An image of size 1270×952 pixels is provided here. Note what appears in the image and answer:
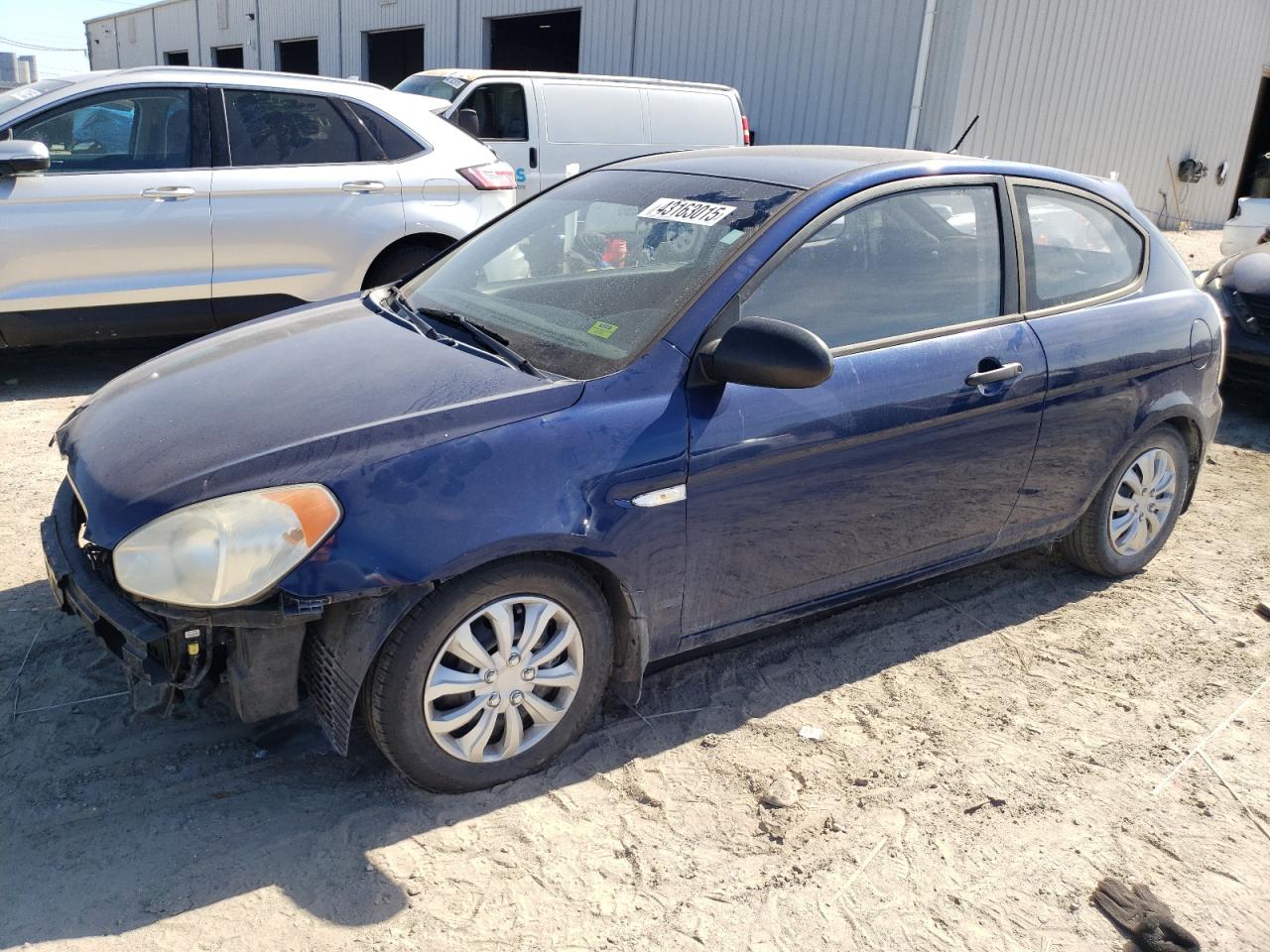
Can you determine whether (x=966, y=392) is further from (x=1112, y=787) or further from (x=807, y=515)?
(x=1112, y=787)

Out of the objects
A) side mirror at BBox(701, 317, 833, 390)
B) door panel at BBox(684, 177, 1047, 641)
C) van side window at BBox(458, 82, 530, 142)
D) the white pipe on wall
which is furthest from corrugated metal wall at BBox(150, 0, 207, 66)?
side mirror at BBox(701, 317, 833, 390)

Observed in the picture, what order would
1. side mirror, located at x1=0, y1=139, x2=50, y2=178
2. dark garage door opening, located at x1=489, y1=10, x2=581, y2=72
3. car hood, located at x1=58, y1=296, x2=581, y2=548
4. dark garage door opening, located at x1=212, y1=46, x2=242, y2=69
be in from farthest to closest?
dark garage door opening, located at x1=212, y1=46, x2=242, y2=69, dark garage door opening, located at x1=489, y1=10, x2=581, y2=72, side mirror, located at x1=0, y1=139, x2=50, y2=178, car hood, located at x1=58, y1=296, x2=581, y2=548

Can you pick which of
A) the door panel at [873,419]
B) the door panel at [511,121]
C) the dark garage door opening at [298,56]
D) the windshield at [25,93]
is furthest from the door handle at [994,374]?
the dark garage door opening at [298,56]

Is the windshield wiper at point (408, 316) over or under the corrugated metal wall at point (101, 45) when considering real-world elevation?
under

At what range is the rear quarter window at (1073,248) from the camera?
3.71 m

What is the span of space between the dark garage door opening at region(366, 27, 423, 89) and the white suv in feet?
69.4

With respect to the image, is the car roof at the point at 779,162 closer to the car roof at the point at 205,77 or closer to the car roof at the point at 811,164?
the car roof at the point at 811,164

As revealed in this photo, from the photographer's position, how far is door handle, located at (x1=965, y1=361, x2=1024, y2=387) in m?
3.41

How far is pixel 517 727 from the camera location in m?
2.79

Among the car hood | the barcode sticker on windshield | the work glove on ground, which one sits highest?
the barcode sticker on windshield

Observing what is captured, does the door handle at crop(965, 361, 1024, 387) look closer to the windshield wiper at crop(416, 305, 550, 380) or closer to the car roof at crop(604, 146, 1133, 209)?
the car roof at crop(604, 146, 1133, 209)

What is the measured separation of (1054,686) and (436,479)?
2275 millimetres

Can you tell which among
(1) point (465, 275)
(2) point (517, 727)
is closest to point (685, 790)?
(2) point (517, 727)

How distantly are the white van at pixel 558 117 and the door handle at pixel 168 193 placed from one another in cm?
494
